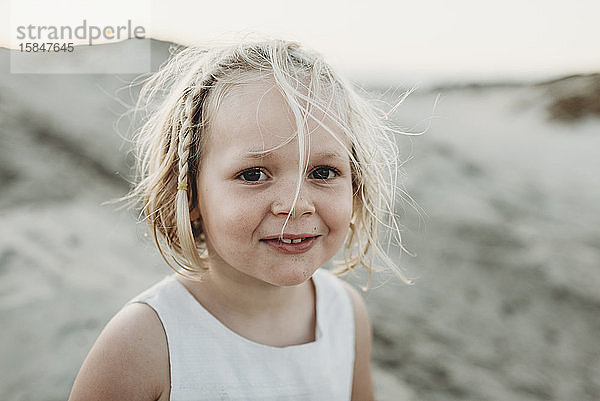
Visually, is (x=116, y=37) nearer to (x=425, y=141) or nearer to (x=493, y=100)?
(x=425, y=141)

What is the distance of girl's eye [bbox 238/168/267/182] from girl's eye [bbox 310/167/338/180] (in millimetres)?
109

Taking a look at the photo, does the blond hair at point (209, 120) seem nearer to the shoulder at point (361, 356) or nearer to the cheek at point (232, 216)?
the cheek at point (232, 216)

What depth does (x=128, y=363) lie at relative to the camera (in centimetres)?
125

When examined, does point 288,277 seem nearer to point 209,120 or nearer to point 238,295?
point 238,295

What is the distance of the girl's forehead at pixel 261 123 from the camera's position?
3.92 feet

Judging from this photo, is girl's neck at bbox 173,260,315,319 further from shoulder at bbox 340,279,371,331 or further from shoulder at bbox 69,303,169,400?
shoulder at bbox 340,279,371,331

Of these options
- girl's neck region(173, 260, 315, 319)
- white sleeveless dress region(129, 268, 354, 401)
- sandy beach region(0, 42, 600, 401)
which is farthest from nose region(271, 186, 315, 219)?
sandy beach region(0, 42, 600, 401)

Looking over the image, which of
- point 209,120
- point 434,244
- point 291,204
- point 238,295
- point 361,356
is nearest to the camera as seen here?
point 291,204

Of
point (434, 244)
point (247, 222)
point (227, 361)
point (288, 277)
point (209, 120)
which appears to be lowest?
point (434, 244)

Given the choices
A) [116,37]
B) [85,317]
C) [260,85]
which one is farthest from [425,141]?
[260,85]

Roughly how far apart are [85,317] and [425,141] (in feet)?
6.82

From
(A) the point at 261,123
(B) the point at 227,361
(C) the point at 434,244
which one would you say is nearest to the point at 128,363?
(B) the point at 227,361

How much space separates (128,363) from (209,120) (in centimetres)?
53

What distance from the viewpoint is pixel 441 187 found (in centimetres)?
315
